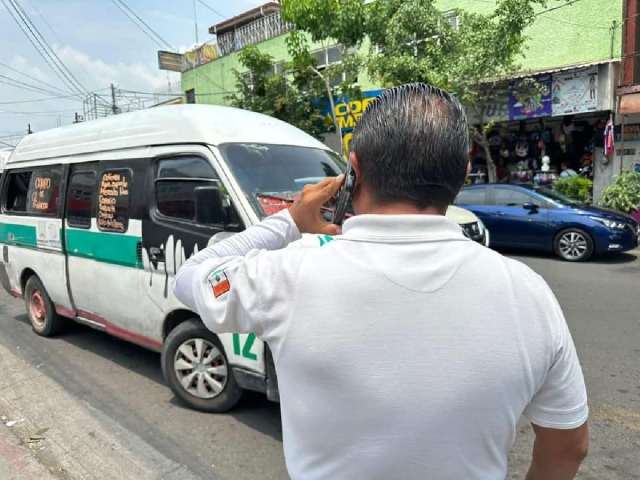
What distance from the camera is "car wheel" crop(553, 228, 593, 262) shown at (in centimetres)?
875

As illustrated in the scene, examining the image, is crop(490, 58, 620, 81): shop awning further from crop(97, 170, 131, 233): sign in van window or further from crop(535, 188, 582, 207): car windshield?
crop(97, 170, 131, 233): sign in van window

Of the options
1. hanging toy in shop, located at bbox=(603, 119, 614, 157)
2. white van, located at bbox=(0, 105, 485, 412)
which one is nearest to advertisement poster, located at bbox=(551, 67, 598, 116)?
hanging toy in shop, located at bbox=(603, 119, 614, 157)

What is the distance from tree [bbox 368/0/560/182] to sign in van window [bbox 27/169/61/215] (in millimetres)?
7695

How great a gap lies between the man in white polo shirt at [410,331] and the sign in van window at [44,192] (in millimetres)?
4878

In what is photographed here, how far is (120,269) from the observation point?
4332 mm

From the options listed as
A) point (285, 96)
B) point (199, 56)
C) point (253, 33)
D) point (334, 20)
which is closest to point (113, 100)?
point (199, 56)

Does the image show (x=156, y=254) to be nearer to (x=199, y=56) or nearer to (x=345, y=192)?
(x=345, y=192)

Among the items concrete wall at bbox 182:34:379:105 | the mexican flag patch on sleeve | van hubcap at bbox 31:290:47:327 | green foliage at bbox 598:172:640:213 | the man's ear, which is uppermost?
concrete wall at bbox 182:34:379:105

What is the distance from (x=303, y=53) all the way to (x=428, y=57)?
140 inches

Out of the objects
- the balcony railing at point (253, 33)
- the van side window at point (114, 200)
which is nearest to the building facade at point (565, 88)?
the balcony railing at point (253, 33)

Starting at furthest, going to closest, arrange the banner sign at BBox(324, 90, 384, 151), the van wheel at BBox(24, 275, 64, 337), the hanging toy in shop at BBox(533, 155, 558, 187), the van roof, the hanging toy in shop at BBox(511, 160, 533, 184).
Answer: the banner sign at BBox(324, 90, 384, 151), the hanging toy in shop at BBox(511, 160, 533, 184), the hanging toy in shop at BBox(533, 155, 558, 187), the van wheel at BBox(24, 275, 64, 337), the van roof

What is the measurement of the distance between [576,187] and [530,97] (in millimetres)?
2388

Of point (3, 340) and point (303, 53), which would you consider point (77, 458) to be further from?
point (303, 53)

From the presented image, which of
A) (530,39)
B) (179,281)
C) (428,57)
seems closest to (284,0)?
(428,57)
